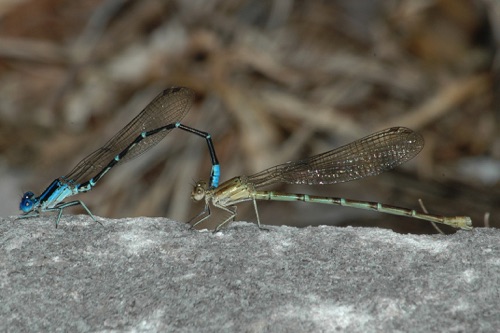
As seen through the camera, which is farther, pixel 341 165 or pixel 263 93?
pixel 263 93

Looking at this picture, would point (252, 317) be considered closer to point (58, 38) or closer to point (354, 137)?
point (354, 137)

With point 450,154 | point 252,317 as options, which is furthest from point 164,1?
point 252,317

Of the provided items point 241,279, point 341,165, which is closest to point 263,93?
point 341,165

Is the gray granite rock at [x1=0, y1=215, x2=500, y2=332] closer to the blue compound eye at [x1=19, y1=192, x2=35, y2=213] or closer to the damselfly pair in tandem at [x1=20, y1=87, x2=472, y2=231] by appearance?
the blue compound eye at [x1=19, y1=192, x2=35, y2=213]

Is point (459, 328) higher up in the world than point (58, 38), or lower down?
lower down

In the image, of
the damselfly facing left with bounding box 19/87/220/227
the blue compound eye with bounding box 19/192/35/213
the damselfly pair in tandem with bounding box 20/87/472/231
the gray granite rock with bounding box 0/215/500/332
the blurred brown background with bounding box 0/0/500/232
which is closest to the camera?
the gray granite rock with bounding box 0/215/500/332

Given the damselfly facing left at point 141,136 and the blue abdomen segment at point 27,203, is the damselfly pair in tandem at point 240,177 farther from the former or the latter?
the blue abdomen segment at point 27,203

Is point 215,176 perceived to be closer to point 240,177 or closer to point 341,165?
point 240,177

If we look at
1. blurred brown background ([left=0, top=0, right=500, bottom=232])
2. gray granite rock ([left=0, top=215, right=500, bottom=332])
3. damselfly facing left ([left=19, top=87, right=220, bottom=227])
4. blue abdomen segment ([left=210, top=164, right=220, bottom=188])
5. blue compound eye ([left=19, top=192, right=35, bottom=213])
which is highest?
A: blurred brown background ([left=0, top=0, right=500, bottom=232])

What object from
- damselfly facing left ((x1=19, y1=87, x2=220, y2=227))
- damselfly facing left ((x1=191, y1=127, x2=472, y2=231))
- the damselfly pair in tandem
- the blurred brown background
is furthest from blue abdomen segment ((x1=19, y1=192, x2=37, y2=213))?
the blurred brown background
